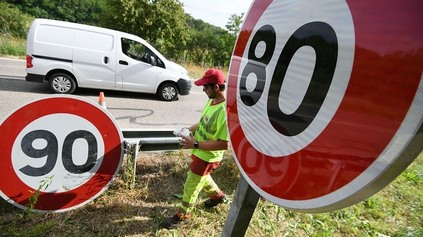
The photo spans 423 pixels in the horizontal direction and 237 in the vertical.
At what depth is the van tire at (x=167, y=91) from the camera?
842 cm

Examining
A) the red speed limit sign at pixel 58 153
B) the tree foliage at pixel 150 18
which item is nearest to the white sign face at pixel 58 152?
the red speed limit sign at pixel 58 153

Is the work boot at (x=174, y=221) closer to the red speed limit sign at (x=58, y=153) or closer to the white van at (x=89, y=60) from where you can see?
the red speed limit sign at (x=58, y=153)

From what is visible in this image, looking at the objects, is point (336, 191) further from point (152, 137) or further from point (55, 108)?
point (152, 137)

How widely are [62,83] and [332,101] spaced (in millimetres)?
8091

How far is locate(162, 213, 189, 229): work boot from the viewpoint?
8.01 feet

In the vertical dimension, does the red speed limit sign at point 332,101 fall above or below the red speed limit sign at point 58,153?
above

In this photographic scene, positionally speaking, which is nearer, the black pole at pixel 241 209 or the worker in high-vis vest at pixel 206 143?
the black pole at pixel 241 209

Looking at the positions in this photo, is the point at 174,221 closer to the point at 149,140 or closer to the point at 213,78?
the point at 149,140

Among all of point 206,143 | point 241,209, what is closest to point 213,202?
point 206,143

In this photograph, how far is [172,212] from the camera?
2.69 m

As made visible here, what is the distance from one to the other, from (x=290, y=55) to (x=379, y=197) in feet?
11.4

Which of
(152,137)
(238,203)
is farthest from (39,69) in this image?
(238,203)

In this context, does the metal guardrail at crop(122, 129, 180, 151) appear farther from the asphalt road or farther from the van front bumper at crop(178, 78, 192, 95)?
the van front bumper at crop(178, 78, 192, 95)

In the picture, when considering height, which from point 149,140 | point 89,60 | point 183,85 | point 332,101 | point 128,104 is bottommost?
point 128,104
